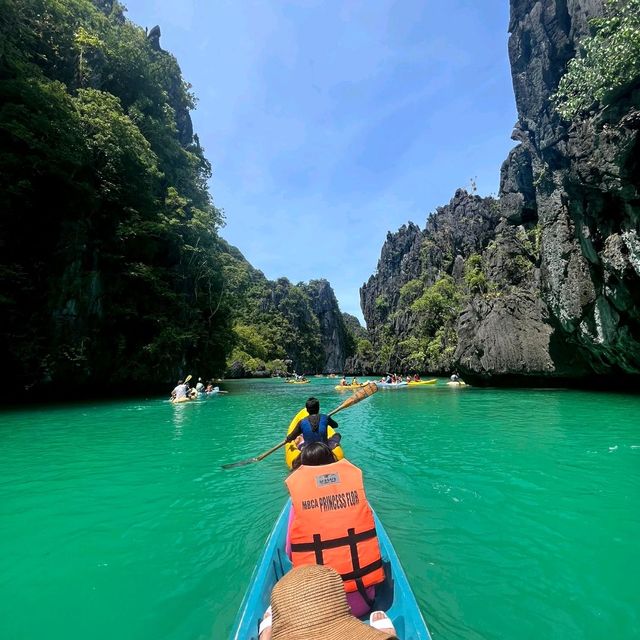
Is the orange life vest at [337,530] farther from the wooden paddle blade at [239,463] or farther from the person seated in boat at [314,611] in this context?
the wooden paddle blade at [239,463]

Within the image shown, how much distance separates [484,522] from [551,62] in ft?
102

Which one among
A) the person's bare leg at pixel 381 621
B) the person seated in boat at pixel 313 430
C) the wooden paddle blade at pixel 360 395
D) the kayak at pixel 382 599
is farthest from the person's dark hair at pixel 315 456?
the wooden paddle blade at pixel 360 395

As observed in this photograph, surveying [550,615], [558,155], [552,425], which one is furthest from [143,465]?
[558,155]

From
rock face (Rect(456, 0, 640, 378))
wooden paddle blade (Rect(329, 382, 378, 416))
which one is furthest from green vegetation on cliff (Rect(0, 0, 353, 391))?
rock face (Rect(456, 0, 640, 378))

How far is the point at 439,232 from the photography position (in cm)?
6806

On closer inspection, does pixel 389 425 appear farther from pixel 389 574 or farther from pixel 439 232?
pixel 439 232

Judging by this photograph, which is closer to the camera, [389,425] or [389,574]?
[389,574]

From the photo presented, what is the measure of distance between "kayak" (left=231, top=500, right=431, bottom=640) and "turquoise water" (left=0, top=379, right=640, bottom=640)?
0.50m

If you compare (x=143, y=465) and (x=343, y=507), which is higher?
(x=343, y=507)

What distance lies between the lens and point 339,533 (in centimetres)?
285

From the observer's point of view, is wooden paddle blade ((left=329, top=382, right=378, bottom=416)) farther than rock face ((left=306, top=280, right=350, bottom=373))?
No

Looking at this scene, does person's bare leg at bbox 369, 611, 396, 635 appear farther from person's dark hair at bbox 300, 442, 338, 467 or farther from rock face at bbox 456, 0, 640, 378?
rock face at bbox 456, 0, 640, 378

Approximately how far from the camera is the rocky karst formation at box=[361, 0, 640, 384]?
48.4ft

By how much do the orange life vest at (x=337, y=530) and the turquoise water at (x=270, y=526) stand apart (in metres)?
0.91
